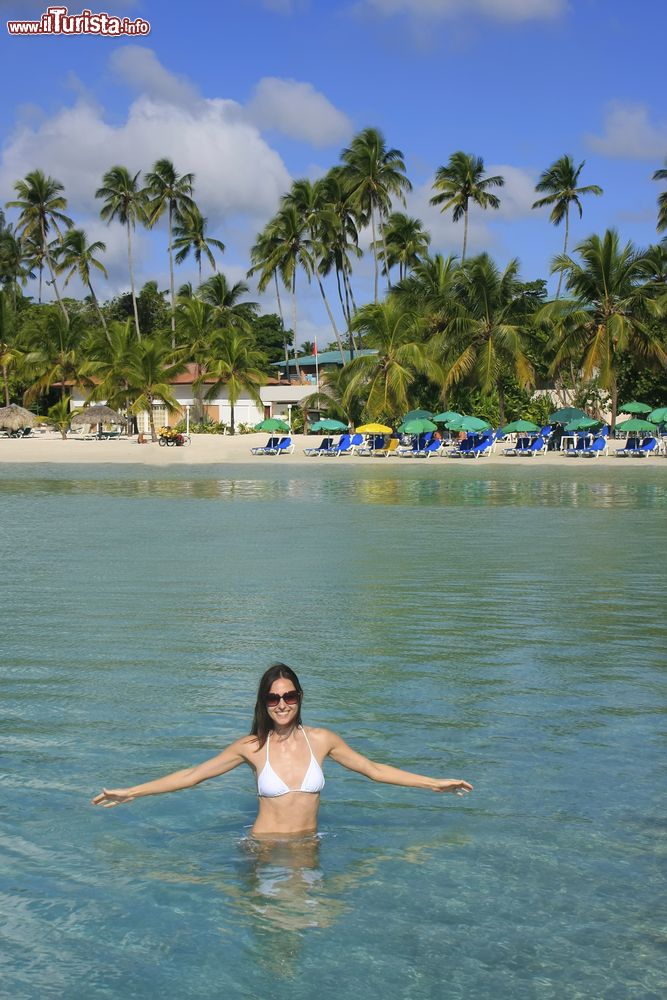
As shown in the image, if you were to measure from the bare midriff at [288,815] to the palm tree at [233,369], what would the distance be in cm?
5104

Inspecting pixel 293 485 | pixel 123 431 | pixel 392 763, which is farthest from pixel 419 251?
pixel 392 763

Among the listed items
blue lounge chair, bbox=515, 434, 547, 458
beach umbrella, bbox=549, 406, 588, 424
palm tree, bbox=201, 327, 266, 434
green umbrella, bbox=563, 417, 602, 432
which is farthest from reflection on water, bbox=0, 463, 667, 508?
palm tree, bbox=201, 327, 266, 434

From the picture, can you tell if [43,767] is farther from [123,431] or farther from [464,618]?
[123,431]

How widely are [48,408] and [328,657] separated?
2442 inches

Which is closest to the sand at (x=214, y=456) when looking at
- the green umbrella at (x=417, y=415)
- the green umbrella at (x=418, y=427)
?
the green umbrella at (x=418, y=427)

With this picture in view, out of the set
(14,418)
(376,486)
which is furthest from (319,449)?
(14,418)

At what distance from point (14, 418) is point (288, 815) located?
185ft

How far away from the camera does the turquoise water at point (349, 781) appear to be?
436 centimetres

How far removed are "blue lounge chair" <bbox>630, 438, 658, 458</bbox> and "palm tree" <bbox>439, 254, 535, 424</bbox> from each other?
17.0 ft

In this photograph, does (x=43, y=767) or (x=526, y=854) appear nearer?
(x=526, y=854)

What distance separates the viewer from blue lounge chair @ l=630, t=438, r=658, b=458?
1614 inches

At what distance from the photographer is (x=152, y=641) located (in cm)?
974

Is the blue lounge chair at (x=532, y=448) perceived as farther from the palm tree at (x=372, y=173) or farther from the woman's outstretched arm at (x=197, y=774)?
the woman's outstretched arm at (x=197, y=774)

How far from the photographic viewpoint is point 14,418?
192ft
